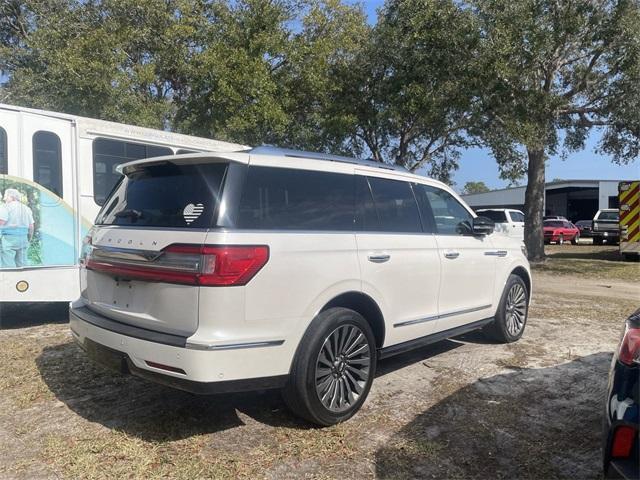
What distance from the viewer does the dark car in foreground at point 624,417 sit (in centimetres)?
232

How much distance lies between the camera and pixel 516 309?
6.30 metres

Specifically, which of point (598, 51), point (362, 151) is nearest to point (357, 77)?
point (362, 151)

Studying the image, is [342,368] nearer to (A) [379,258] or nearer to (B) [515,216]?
(A) [379,258]

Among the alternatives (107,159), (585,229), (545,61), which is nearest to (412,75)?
(545,61)

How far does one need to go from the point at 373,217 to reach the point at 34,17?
711 inches

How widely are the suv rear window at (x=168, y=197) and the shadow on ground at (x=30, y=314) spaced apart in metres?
4.02

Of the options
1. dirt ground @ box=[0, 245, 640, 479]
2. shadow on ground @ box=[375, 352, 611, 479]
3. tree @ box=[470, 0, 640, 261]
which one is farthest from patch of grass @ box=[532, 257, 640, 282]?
shadow on ground @ box=[375, 352, 611, 479]

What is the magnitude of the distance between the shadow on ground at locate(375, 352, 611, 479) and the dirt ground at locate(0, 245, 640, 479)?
0.01m

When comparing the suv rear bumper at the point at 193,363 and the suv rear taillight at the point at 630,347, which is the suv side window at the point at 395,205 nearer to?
the suv rear bumper at the point at 193,363

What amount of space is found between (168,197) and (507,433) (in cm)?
295

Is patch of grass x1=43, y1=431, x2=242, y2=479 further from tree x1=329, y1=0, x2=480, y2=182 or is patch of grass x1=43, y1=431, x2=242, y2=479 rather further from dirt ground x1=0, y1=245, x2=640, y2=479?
tree x1=329, y1=0, x2=480, y2=182

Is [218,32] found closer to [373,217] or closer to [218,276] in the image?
[373,217]

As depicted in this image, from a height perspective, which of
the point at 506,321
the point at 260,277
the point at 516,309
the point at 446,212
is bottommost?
the point at 506,321

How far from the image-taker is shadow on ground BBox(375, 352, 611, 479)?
3.39 metres
